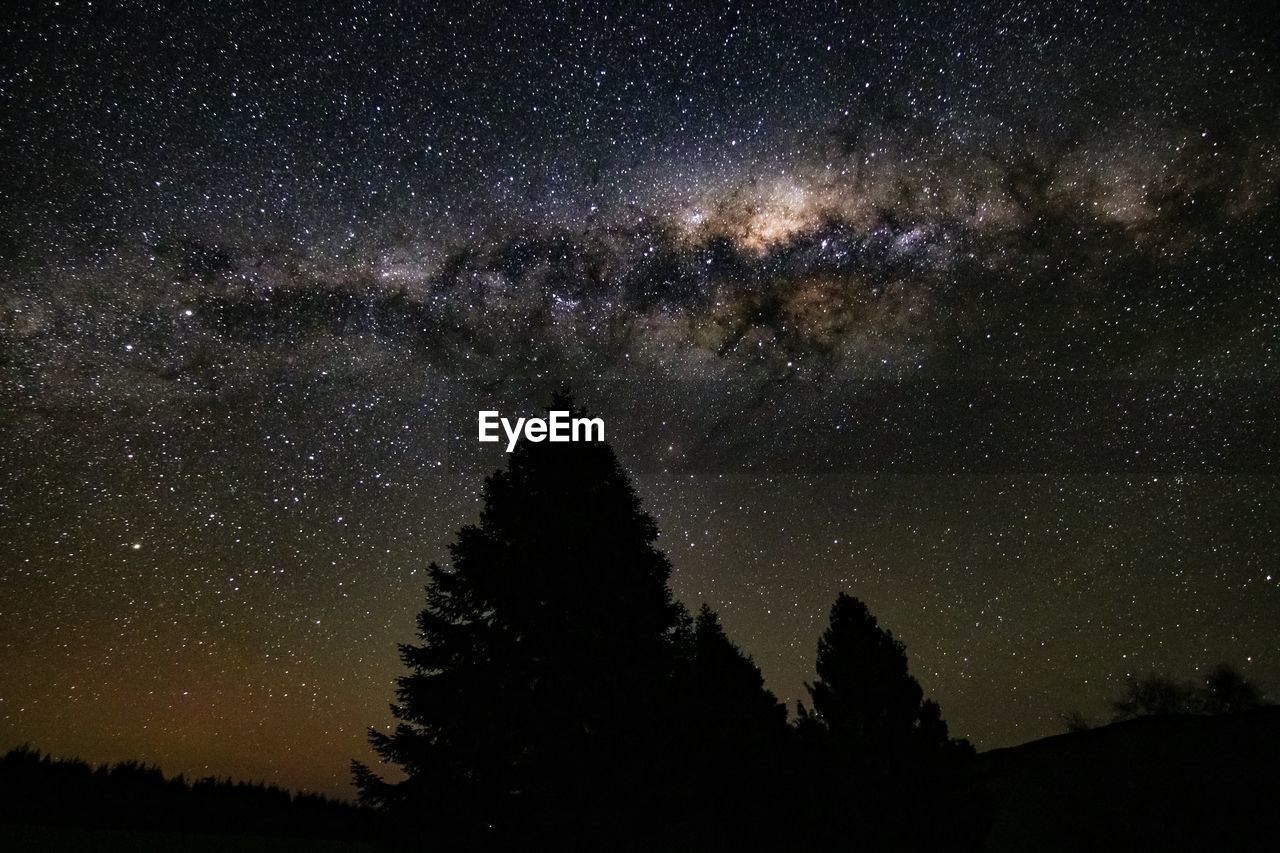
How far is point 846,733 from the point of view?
20000 mm

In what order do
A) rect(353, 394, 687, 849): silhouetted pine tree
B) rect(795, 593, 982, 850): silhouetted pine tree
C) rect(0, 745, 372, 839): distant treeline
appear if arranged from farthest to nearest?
rect(795, 593, 982, 850): silhouetted pine tree < rect(353, 394, 687, 849): silhouetted pine tree < rect(0, 745, 372, 839): distant treeline

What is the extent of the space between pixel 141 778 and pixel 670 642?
7.76m

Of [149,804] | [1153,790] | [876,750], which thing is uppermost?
[149,804]

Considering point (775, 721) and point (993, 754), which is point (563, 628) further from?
point (993, 754)

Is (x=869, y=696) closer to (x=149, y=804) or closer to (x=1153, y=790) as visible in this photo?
(x=1153, y=790)

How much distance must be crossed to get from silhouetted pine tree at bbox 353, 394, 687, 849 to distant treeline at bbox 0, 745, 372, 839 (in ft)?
2.77

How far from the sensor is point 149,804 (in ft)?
27.8

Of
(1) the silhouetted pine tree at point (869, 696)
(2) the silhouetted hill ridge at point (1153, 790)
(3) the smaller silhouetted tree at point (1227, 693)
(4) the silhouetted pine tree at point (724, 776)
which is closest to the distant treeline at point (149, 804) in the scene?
(4) the silhouetted pine tree at point (724, 776)

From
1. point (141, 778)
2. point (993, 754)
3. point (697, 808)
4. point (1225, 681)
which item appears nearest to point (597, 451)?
point (697, 808)

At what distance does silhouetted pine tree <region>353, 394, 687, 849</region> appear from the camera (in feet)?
31.7

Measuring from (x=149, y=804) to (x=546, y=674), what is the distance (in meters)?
5.25

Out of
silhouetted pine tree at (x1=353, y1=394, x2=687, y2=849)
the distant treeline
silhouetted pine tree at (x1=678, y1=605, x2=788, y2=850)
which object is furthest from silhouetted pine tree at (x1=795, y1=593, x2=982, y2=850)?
the distant treeline

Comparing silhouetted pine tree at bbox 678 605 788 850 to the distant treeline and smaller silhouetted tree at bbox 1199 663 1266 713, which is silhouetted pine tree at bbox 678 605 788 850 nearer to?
the distant treeline

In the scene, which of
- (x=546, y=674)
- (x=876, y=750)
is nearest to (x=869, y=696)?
(x=876, y=750)
